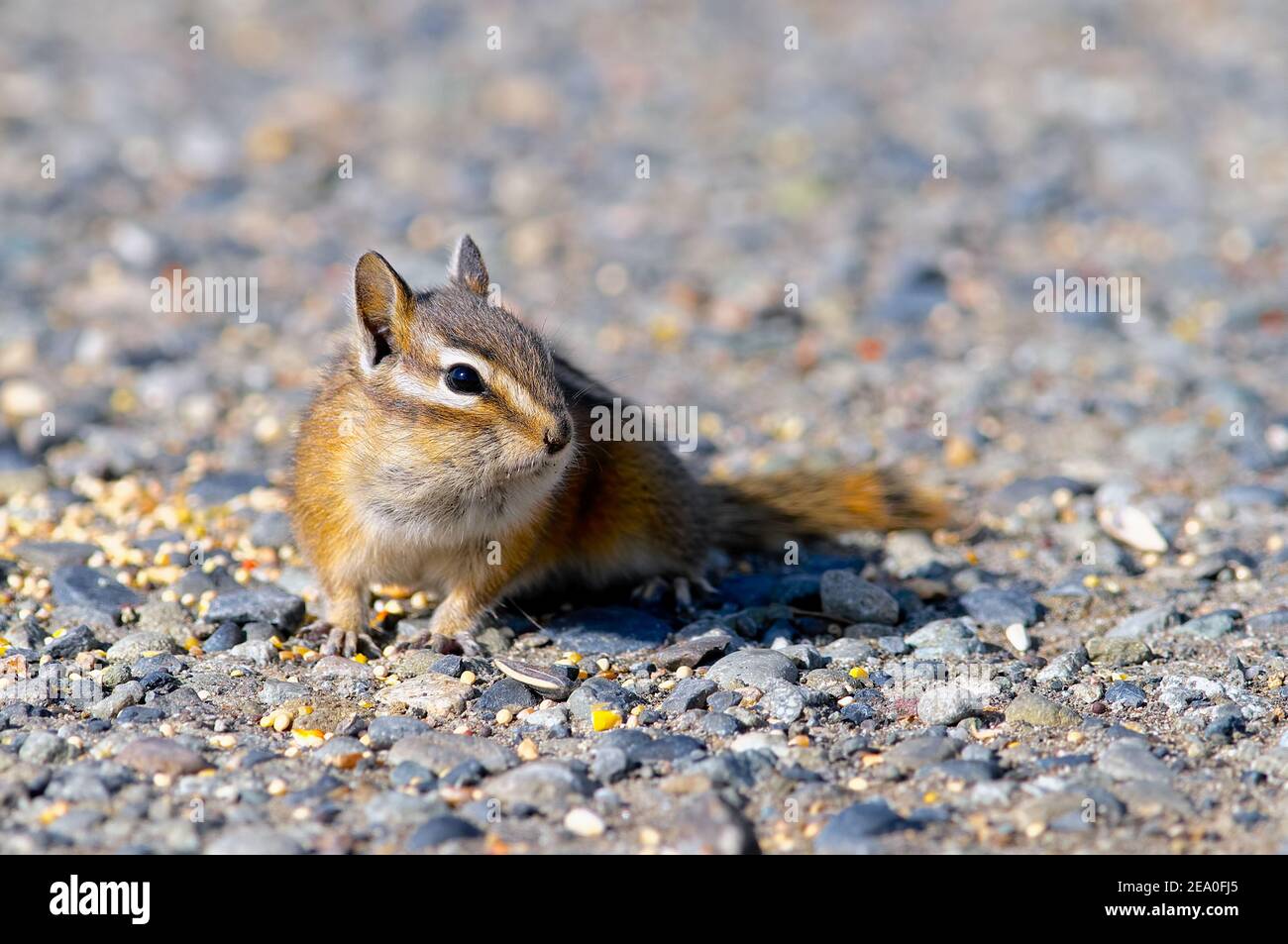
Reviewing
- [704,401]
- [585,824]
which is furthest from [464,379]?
[704,401]

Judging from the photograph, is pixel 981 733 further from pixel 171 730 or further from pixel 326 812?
pixel 171 730

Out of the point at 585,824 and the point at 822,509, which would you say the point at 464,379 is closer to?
the point at 585,824

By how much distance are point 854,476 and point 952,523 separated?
464mm

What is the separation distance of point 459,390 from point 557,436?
1.22 ft

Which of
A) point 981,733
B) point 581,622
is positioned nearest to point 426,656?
point 581,622

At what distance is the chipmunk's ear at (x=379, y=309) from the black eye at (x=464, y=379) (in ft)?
0.89

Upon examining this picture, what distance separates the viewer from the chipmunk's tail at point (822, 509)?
6.11 meters

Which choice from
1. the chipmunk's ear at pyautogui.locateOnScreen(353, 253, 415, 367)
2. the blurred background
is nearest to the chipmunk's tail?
the blurred background

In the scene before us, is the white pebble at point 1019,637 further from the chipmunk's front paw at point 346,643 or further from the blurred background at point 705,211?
the chipmunk's front paw at point 346,643

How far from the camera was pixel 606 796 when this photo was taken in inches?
153

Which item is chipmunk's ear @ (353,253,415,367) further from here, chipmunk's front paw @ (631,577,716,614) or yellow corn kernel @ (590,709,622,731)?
chipmunk's front paw @ (631,577,716,614)

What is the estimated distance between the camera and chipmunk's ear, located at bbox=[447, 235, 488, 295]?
16.9 ft

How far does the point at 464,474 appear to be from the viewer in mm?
4527

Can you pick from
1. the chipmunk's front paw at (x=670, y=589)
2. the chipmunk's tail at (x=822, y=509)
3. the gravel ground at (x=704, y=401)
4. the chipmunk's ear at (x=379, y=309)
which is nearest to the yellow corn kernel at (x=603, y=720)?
the gravel ground at (x=704, y=401)
